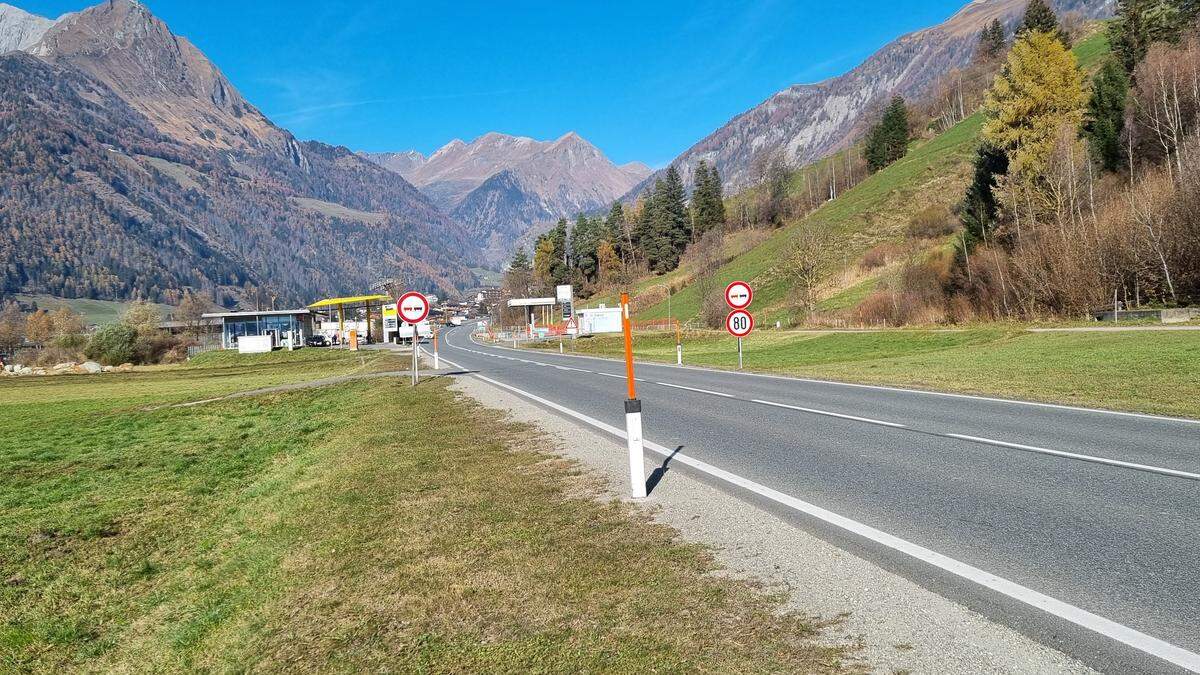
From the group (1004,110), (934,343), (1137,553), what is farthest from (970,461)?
(1004,110)

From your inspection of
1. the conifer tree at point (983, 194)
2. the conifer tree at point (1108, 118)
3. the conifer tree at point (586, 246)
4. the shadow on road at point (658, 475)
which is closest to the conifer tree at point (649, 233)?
the conifer tree at point (586, 246)

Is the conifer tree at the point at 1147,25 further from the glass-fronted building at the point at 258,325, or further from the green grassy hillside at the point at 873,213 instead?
the glass-fronted building at the point at 258,325

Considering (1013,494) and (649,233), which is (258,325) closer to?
(649,233)

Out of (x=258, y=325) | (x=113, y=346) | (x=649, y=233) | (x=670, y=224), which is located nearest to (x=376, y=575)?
(x=113, y=346)

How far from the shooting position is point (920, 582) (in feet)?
13.7

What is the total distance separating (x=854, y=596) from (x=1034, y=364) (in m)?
18.2

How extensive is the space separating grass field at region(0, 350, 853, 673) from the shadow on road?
2.02 ft

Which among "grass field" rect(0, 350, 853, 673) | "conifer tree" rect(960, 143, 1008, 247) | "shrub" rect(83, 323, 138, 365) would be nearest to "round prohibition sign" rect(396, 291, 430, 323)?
"grass field" rect(0, 350, 853, 673)

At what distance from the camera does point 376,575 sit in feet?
16.0

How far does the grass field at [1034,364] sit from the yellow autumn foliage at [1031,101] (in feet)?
50.0

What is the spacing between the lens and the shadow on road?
7.03 metres

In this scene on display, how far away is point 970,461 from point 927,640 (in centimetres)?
463

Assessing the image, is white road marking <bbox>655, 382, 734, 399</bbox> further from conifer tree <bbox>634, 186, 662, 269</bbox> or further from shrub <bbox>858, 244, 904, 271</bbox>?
conifer tree <bbox>634, 186, 662, 269</bbox>

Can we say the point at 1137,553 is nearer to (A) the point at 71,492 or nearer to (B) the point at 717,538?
(B) the point at 717,538
